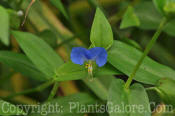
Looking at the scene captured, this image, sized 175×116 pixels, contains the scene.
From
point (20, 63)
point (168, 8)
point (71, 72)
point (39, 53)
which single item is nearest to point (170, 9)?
point (168, 8)

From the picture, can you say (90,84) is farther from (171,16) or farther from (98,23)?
(171,16)

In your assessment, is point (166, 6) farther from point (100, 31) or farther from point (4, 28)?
point (4, 28)

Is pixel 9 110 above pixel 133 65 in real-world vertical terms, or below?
below

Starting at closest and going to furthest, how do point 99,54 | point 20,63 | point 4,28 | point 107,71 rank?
point 4,28, point 99,54, point 107,71, point 20,63

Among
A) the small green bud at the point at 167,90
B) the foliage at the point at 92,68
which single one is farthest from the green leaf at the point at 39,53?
the small green bud at the point at 167,90

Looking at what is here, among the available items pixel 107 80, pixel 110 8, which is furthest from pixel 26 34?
pixel 110 8
